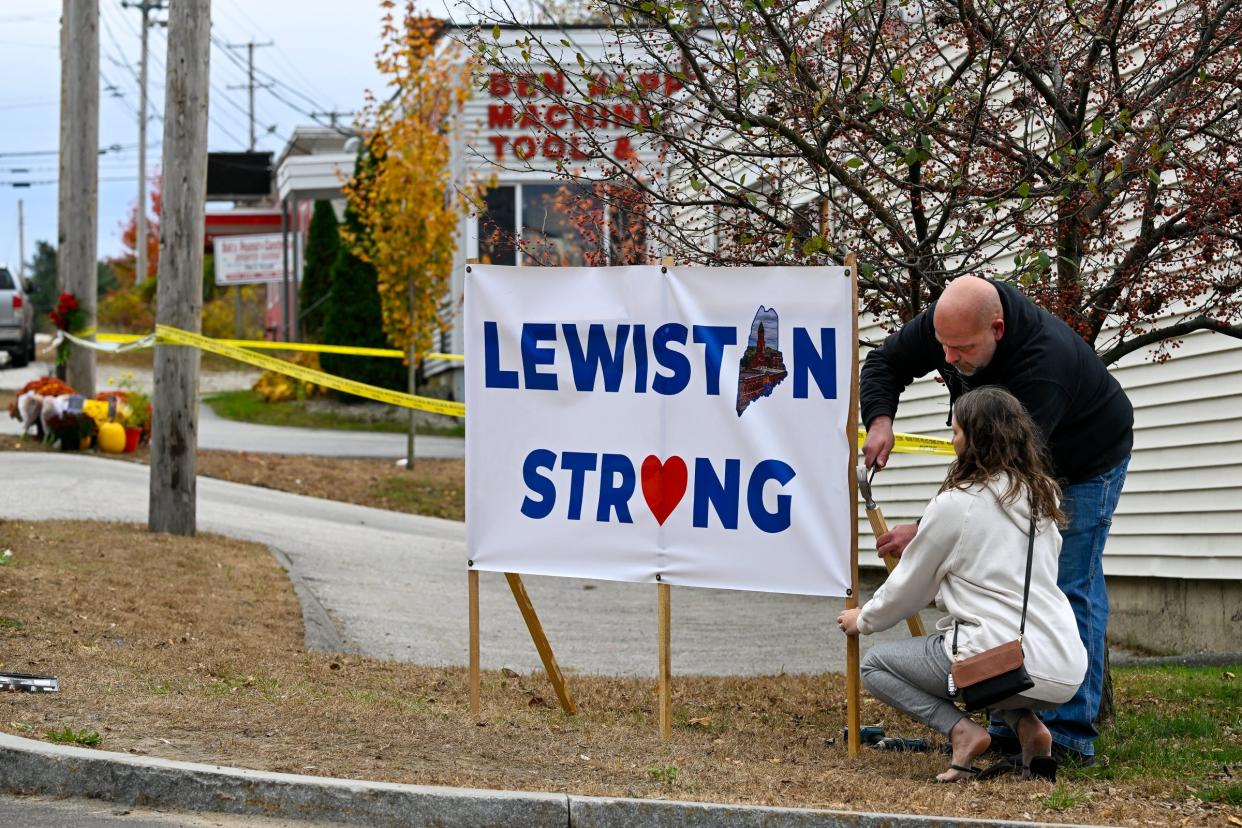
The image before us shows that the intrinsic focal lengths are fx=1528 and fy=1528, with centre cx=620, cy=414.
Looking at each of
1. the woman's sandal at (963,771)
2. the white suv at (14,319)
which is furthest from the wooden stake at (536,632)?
the white suv at (14,319)

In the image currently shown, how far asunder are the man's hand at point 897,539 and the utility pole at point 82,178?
14.6 metres

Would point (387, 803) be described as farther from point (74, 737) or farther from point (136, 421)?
point (136, 421)

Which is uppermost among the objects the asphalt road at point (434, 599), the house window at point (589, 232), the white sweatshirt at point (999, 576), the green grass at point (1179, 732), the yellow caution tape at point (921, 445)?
the house window at point (589, 232)

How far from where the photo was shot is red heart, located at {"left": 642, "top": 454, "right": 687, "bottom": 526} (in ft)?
20.8

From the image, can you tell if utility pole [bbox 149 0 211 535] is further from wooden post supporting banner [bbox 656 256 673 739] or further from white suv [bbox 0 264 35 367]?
white suv [bbox 0 264 35 367]

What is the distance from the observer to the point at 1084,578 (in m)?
5.90

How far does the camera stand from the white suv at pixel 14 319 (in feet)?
108

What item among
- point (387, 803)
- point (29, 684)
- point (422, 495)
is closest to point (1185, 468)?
point (387, 803)

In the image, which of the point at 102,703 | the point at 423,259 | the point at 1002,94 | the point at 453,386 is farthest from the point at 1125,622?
the point at 453,386

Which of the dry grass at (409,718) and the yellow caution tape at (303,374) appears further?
the yellow caution tape at (303,374)

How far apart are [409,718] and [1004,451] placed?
8.87ft

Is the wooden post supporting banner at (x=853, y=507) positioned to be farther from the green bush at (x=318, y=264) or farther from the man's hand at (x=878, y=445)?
the green bush at (x=318, y=264)

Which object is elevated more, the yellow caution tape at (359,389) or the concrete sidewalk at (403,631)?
the yellow caution tape at (359,389)

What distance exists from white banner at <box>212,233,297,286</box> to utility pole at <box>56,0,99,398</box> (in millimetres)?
20705
